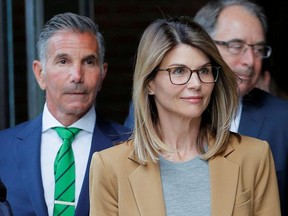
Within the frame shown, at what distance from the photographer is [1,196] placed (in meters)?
3.15

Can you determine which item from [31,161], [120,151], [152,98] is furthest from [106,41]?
[120,151]

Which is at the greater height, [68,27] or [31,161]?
[68,27]

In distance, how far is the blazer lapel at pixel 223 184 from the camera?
336 centimetres

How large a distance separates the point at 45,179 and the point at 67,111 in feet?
1.03

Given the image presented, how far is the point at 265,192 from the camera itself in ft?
11.3

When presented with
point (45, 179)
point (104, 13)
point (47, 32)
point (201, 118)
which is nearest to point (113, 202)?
point (201, 118)

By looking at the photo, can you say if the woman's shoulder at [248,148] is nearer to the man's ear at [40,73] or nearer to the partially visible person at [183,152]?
the partially visible person at [183,152]

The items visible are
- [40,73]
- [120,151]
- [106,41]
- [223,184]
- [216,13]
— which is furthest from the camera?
[106,41]

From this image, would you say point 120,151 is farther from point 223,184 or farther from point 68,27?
point 68,27

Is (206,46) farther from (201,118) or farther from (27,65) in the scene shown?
(27,65)

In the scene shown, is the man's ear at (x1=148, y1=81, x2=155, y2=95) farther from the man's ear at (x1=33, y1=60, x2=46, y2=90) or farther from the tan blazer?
the man's ear at (x1=33, y1=60, x2=46, y2=90)

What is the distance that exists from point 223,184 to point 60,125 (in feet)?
3.46

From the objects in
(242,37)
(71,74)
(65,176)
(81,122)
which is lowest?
(65,176)

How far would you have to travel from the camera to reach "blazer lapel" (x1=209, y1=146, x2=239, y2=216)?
3355 mm
